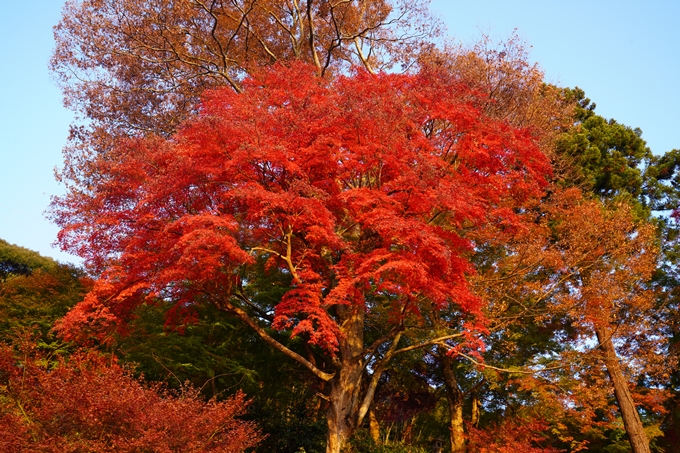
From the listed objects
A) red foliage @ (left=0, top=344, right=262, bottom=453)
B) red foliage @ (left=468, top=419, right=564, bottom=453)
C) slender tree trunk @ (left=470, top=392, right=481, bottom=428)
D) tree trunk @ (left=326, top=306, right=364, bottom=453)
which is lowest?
red foliage @ (left=0, top=344, right=262, bottom=453)

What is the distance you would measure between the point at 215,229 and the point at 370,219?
2348 millimetres

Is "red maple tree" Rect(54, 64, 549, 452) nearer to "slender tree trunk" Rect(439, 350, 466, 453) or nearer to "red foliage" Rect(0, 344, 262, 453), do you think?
"red foliage" Rect(0, 344, 262, 453)

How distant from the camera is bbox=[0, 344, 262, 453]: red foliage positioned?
6.18 metres

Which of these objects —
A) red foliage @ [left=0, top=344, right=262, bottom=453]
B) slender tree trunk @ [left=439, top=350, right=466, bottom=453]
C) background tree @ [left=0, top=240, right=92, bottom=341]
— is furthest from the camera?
slender tree trunk @ [left=439, top=350, right=466, bottom=453]

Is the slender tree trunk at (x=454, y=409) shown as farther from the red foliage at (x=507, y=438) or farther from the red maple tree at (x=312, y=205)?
the red maple tree at (x=312, y=205)

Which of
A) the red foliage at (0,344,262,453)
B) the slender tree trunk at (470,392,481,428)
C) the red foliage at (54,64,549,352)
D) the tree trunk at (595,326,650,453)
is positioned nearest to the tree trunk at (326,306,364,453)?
the red foliage at (54,64,549,352)

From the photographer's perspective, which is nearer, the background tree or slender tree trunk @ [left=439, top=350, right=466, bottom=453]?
the background tree

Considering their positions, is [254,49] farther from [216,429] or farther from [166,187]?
[216,429]

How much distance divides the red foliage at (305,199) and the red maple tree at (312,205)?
0.10ft

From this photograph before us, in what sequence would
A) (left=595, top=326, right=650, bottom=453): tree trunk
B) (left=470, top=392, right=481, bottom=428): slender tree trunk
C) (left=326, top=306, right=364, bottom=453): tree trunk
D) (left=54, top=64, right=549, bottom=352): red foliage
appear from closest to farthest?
(left=54, top=64, right=549, bottom=352): red foliage < (left=326, top=306, right=364, bottom=453): tree trunk < (left=595, top=326, right=650, bottom=453): tree trunk < (left=470, top=392, right=481, bottom=428): slender tree trunk

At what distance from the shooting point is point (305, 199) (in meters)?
8.78

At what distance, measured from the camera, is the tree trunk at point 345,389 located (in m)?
10.1

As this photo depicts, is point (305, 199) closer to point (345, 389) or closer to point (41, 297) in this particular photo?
point (345, 389)

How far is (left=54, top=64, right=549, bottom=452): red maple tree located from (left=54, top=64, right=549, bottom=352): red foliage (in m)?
0.03
